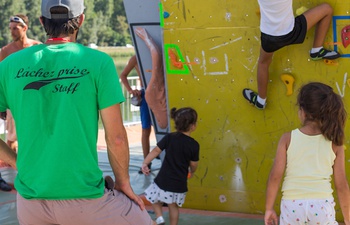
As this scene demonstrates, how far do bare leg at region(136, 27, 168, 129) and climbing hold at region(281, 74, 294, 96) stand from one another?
5.52 ft

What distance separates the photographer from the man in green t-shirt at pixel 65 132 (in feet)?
12.1

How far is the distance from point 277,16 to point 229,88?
1.14m

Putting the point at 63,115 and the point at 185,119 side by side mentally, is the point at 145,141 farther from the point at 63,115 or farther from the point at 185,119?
the point at 63,115

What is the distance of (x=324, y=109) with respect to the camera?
14.4 ft

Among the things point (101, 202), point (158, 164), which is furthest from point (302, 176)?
point (158, 164)

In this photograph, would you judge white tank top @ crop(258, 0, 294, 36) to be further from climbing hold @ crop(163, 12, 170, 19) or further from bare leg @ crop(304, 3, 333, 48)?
climbing hold @ crop(163, 12, 170, 19)

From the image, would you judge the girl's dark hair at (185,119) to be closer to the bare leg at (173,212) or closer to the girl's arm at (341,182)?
the bare leg at (173,212)

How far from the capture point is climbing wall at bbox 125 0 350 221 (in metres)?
6.45

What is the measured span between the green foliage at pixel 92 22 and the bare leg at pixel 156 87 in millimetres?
62600

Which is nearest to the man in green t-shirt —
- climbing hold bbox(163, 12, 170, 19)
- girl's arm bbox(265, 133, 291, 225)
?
girl's arm bbox(265, 133, 291, 225)

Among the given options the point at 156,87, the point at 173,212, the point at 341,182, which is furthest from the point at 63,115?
the point at 156,87

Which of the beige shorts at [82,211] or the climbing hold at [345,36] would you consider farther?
the climbing hold at [345,36]

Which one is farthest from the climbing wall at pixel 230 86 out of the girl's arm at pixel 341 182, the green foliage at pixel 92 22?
the green foliage at pixel 92 22

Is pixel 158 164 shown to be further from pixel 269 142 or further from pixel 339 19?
pixel 339 19
